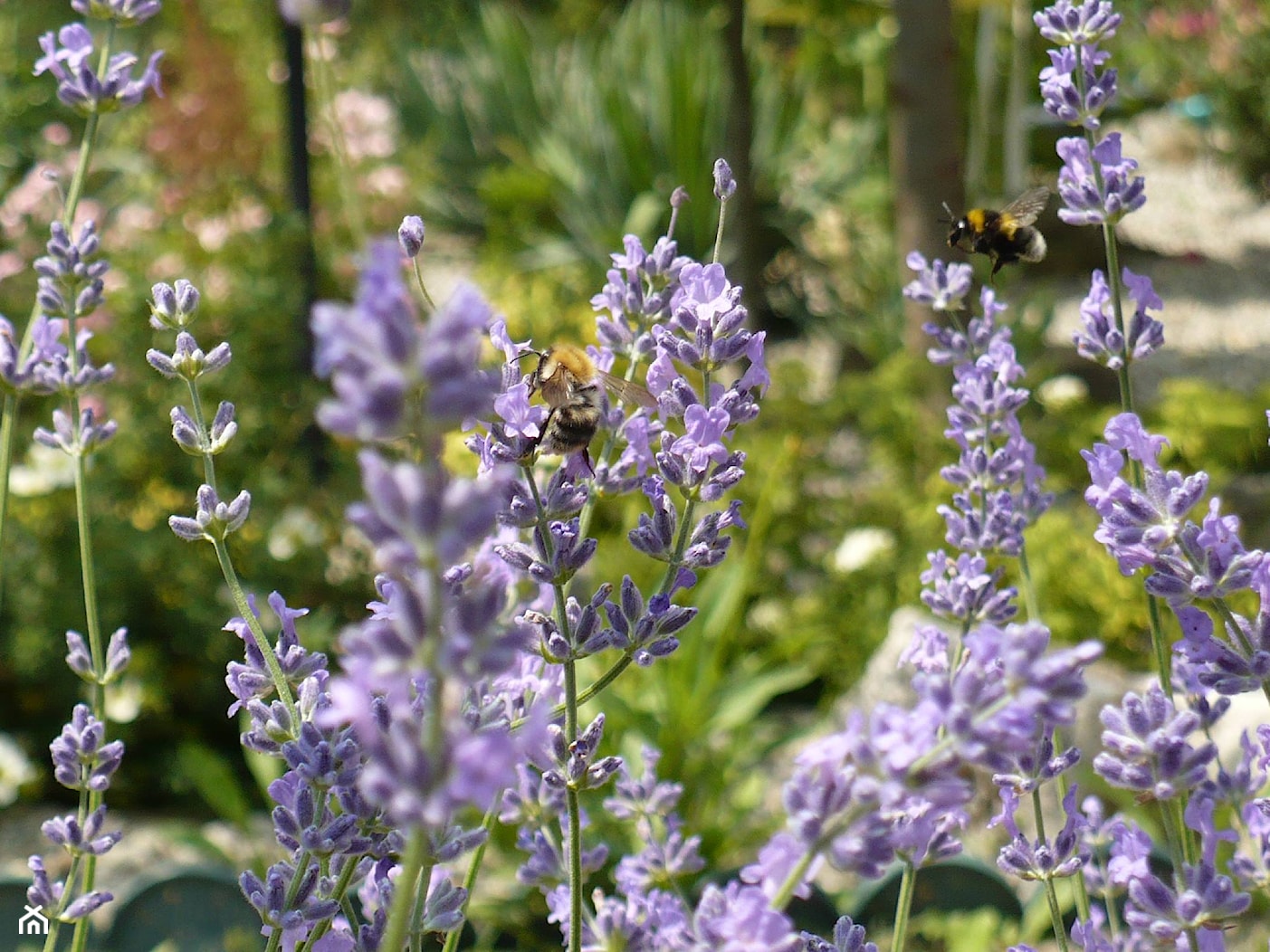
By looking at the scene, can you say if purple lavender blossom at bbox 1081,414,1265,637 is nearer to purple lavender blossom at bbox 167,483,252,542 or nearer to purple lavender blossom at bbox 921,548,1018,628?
purple lavender blossom at bbox 921,548,1018,628

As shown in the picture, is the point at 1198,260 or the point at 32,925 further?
the point at 1198,260

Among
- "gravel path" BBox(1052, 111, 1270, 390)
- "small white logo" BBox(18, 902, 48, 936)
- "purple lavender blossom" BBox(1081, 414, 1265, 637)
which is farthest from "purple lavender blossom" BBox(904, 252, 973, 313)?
"gravel path" BBox(1052, 111, 1270, 390)

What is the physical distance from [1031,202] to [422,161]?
6.94 meters

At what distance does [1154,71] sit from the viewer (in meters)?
9.69

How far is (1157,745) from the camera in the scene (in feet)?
2.36

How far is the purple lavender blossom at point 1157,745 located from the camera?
0.71 meters

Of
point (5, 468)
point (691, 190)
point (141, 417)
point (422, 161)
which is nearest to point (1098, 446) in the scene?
point (5, 468)

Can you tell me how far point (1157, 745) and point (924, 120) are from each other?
414 centimetres

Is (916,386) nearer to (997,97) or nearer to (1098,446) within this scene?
(1098,446)

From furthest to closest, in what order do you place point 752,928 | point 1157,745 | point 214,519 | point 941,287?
point 941,287 → point 214,519 → point 1157,745 → point 752,928

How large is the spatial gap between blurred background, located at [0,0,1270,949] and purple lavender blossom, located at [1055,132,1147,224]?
1.78 ft

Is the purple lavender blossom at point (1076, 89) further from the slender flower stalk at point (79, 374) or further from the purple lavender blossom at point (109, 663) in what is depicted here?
the purple lavender blossom at point (109, 663)

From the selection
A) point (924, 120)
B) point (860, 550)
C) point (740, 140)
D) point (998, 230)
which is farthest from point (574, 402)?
point (740, 140)

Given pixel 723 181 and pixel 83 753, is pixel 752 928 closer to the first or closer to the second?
pixel 723 181
